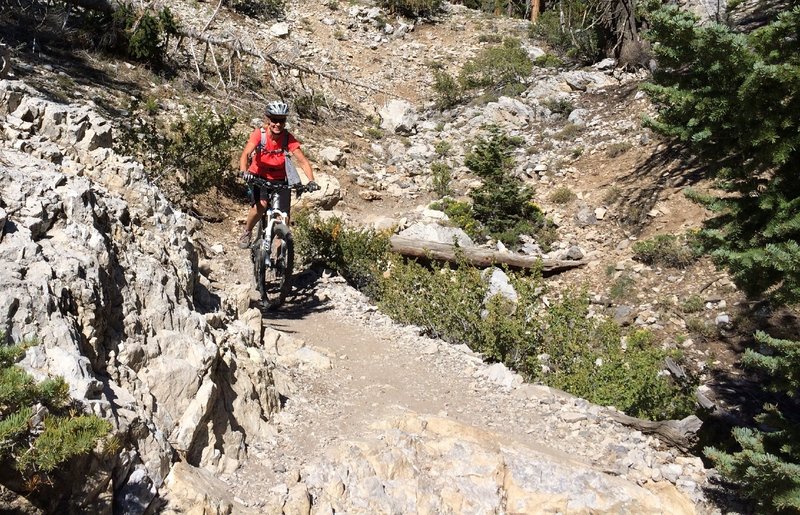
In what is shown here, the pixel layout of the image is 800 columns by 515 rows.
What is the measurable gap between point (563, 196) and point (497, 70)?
26.5 ft

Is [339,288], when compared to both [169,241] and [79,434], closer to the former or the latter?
[169,241]

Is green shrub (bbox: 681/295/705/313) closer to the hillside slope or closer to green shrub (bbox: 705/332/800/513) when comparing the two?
the hillside slope

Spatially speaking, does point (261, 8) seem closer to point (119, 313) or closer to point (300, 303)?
point (300, 303)

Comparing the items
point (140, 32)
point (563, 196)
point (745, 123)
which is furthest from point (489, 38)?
point (745, 123)

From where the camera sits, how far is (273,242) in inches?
264

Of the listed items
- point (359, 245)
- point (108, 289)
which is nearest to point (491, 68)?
point (359, 245)

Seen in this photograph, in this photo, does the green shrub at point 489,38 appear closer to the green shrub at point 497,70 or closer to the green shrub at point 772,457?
the green shrub at point 497,70

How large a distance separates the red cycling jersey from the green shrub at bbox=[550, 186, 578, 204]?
259 inches

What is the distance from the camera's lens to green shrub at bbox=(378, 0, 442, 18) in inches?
899

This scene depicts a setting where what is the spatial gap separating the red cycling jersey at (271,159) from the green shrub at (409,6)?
17.9 metres

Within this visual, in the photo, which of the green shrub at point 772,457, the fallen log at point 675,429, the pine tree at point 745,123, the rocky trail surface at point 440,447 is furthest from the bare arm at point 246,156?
the green shrub at point 772,457

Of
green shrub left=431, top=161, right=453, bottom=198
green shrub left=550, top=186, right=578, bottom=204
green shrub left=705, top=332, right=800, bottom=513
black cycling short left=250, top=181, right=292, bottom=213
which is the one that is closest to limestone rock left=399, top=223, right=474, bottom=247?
green shrub left=550, top=186, right=578, bottom=204

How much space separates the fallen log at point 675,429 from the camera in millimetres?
4754

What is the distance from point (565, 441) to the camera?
4.70m
